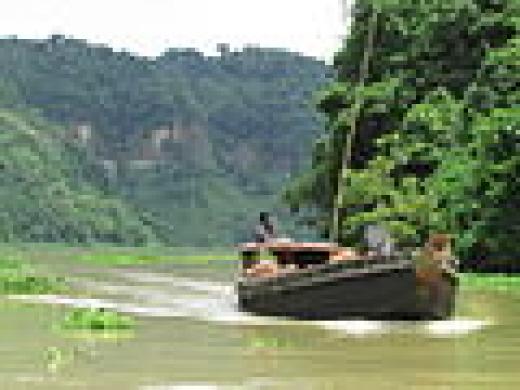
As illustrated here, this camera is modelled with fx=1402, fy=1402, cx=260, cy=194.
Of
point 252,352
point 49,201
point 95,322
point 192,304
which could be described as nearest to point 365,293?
point 95,322

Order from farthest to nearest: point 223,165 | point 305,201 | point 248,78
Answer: point 248,78
point 223,165
point 305,201

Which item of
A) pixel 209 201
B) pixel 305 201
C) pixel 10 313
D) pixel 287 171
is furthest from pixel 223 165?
pixel 10 313

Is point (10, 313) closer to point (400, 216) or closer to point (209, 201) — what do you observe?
point (400, 216)

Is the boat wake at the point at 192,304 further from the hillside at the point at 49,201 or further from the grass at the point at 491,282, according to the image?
the hillside at the point at 49,201

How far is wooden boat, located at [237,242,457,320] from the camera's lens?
814 inches

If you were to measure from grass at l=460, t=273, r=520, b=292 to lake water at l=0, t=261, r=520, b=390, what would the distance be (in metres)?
6.97

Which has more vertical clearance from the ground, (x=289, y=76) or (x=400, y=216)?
(x=289, y=76)

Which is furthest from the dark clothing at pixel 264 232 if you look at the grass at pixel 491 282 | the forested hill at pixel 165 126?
the forested hill at pixel 165 126

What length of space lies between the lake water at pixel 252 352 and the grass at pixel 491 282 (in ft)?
22.9

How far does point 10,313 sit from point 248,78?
174 m

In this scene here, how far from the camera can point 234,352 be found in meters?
→ 15.4

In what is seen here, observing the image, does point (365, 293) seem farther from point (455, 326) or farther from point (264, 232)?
point (264, 232)

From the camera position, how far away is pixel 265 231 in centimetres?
2709

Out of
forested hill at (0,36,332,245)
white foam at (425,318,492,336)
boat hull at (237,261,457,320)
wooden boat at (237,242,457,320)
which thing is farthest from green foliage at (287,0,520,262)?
forested hill at (0,36,332,245)
